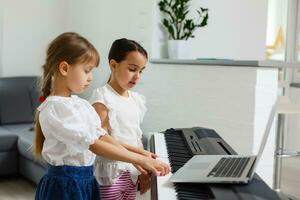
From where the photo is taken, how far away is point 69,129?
1370 mm

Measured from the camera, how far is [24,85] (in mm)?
4266

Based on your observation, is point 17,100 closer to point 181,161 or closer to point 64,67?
point 64,67

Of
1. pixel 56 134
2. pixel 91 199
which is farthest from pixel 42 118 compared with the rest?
pixel 91 199

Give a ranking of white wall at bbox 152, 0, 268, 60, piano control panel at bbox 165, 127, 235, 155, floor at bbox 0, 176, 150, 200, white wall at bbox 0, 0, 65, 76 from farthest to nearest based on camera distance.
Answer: white wall at bbox 0, 0, 65, 76
white wall at bbox 152, 0, 268, 60
floor at bbox 0, 176, 150, 200
piano control panel at bbox 165, 127, 235, 155

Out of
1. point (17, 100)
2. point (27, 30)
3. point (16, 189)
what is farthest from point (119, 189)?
point (27, 30)

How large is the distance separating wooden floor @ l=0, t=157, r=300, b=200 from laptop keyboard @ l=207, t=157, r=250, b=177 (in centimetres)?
152

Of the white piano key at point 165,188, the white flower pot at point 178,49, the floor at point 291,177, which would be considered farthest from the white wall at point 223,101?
the white piano key at point 165,188

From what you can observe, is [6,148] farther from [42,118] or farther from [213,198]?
[213,198]

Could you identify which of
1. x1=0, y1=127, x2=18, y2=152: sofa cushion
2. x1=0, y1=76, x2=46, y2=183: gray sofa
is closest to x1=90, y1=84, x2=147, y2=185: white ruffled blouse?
x1=0, y1=76, x2=46, y2=183: gray sofa

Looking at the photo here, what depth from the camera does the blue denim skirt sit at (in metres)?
1.47

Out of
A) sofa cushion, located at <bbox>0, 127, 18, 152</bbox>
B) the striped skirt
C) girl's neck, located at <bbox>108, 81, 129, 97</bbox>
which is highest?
girl's neck, located at <bbox>108, 81, 129, 97</bbox>

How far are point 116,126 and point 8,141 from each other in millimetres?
2112

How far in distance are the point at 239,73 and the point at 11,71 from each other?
102 inches

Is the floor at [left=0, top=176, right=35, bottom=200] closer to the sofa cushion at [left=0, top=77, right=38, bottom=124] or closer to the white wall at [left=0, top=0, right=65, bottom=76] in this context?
the sofa cushion at [left=0, top=77, right=38, bottom=124]
